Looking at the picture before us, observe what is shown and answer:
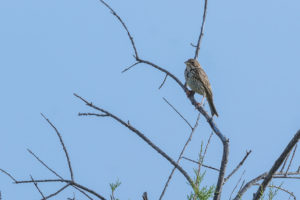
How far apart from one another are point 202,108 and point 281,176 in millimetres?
1419

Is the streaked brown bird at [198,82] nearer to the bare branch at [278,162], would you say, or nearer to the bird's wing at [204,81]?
the bird's wing at [204,81]

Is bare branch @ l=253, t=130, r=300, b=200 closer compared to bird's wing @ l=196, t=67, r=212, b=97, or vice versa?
bare branch @ l=253, t=130, r=300, b=200

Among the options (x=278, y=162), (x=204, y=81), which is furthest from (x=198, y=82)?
(x=278, y=162)

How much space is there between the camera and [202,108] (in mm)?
5562

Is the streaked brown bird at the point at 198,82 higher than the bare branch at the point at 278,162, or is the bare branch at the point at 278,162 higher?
the streaked brown bird at the point at 198,82

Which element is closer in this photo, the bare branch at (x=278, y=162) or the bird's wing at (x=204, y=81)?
the bare branch at (x=278, y=162)

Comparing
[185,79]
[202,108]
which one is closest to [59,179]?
[202,108]

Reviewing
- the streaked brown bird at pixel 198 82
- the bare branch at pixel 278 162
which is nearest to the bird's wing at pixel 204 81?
the streaked brown bird at pixel 198 82

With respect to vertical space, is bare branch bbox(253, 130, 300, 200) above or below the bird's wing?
below

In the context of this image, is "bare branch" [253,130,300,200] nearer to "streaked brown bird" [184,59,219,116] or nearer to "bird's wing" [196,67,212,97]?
"streaked brown bird" [184,59,219,116]

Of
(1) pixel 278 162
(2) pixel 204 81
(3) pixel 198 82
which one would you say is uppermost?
(2) pixel 204 81

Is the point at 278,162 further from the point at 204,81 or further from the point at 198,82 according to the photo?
the point at 204,81

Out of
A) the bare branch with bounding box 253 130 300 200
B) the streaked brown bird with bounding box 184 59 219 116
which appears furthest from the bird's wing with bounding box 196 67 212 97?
the bare branch with bounding box 253 130 300 200

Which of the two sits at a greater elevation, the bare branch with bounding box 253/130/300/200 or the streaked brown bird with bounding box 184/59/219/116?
the streaked brown bird with bounding box 184/59/219/116
